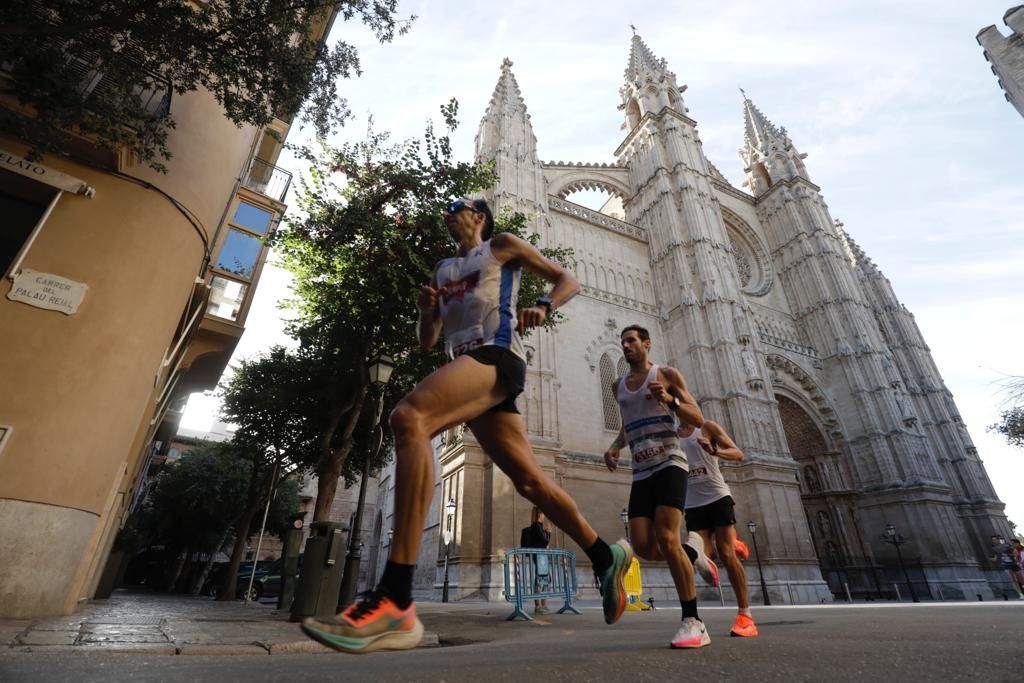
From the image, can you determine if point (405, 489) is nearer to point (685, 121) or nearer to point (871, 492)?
point (871, 492)

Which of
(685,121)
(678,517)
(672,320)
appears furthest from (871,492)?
(678,517)

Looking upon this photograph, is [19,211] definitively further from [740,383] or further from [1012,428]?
[1012,428]

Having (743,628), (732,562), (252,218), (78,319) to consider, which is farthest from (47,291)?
(743,628)

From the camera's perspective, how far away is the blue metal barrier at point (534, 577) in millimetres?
7690

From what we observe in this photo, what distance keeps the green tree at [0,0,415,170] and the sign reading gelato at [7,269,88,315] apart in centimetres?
159

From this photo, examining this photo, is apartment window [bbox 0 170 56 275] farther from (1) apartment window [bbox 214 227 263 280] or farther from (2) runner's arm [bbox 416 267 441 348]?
(2) runner's arm [bbox 416 267 441 348]

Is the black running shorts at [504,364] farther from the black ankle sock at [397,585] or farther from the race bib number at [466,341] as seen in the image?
the black ankle sock at [397,585]

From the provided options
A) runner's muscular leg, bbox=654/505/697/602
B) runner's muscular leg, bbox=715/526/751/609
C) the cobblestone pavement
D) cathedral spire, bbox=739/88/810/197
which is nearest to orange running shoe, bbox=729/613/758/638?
runner's muscular leg, bbox=715/526/751/609

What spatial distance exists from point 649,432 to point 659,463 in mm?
252

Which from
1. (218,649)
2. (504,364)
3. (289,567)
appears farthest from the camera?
(289,567)

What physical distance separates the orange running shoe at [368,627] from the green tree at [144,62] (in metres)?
6.17

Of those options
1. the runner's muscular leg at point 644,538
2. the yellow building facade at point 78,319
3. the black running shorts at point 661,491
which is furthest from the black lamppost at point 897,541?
the yellow building facade at point 78,319

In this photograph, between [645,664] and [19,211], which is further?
[19,211]

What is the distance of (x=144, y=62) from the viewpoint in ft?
20.2
